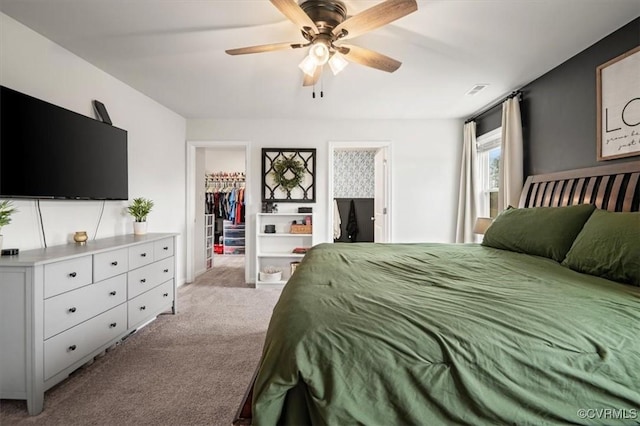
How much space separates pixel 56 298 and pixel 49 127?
1.26 metres

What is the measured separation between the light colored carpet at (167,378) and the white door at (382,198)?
7.56ft

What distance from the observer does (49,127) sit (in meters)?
2.35

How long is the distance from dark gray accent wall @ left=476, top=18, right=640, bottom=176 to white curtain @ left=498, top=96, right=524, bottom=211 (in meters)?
0.10

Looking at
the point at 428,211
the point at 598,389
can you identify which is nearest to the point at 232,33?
the point at 598,389

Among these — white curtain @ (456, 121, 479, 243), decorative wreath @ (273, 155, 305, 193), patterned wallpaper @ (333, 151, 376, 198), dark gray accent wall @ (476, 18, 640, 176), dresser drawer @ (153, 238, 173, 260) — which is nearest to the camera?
dark gray accent wall @ (476, 18, 640, 176)

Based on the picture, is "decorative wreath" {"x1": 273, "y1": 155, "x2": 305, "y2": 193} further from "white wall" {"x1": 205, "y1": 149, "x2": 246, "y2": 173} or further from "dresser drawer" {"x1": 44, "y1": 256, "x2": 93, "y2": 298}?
"white wall" {"x1": 205, "y1": 149, "x2": 246, "y2": 173}

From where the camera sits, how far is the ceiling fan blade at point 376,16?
170 cm

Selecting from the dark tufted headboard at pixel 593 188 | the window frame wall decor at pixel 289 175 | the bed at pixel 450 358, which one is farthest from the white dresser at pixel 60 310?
the dark tufted headboard at pixel 593 188

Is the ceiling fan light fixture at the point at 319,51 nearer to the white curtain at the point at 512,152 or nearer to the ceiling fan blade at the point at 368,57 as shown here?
the ceiling fan blade at the point at 368,57

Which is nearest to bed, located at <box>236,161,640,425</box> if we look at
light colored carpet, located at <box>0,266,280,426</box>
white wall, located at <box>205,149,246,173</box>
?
light colored carpet, located at <box>0,266,280,426</box>

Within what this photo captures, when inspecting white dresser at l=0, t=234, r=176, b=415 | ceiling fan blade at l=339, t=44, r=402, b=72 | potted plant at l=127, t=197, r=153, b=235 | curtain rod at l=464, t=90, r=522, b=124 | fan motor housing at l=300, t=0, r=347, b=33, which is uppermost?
curtain rod at l=464, t=90, r=522, b=124

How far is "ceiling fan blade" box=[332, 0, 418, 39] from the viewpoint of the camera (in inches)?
67.0

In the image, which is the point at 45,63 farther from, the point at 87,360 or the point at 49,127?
the point at 87,360

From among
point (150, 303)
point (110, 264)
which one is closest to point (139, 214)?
point (150, 303)
